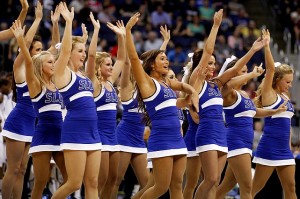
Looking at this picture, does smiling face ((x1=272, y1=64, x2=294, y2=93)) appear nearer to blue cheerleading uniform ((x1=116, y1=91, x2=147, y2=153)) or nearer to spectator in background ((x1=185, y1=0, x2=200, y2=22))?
blue cheerleading uniform ((x1=116, y1=91, x2=147, y2=153))

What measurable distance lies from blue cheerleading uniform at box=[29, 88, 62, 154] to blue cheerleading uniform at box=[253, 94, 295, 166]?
8.50 feet

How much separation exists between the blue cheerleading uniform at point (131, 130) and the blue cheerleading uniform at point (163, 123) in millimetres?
1144

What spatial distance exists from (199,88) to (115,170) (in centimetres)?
138

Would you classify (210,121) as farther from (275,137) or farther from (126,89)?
(126,89)

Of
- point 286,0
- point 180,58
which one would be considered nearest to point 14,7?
point 180,58

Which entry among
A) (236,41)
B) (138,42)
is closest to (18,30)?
(138,42)

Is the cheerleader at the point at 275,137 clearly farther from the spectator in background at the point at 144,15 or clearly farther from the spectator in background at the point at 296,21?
the spectator in background at the point at 296,21

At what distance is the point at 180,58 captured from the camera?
17.6 meters

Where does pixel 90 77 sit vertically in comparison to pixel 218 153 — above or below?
above

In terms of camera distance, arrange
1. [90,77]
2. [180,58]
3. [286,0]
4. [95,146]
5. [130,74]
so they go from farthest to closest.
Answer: [286,0], [180,58], [130,74], [90,77], [95,146]

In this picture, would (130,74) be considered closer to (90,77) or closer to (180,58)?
(90,77)

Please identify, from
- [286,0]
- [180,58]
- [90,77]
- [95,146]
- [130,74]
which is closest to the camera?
[95,146]

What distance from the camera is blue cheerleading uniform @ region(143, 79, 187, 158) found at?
8.66 m

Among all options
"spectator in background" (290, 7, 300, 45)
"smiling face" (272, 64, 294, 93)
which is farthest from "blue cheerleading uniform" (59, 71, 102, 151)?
"spectator in background" (290, 7, 300, 45)
